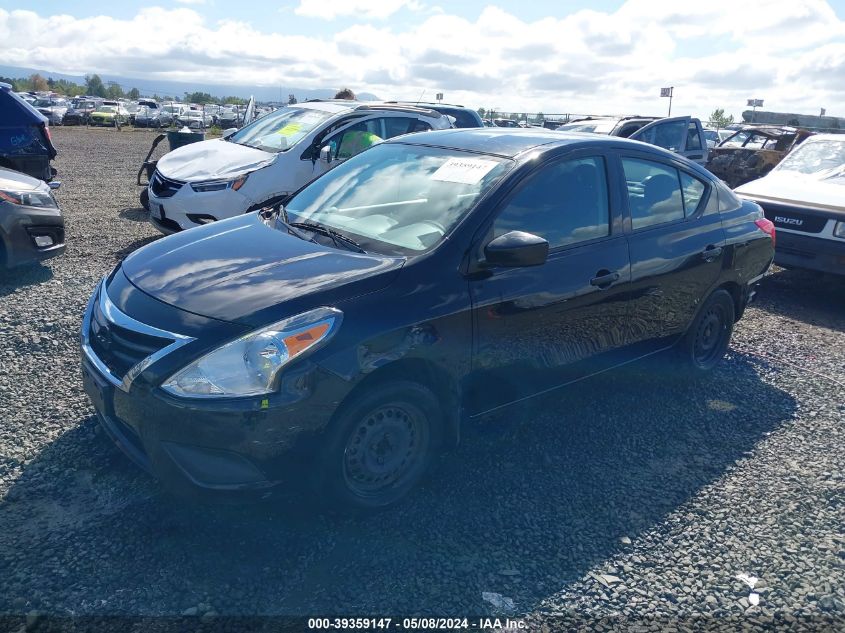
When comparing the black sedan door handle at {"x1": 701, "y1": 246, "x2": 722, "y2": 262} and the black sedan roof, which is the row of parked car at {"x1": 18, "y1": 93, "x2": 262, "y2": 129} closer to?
the black sedan roof

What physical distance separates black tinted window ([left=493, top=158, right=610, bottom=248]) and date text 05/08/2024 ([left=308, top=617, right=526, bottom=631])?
1827mm

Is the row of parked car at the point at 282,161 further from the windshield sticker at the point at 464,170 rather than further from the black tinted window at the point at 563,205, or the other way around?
the black tinted window at the point at 563,205

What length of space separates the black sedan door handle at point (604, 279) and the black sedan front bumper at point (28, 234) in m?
5.25

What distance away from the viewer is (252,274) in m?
3.25

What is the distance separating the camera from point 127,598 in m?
2.65

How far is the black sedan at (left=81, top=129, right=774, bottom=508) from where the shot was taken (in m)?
2.81

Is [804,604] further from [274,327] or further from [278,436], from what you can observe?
[274,327]

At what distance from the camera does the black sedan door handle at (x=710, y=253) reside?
467 centimetres

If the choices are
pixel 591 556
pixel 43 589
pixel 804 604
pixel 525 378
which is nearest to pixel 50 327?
pixel 43 589

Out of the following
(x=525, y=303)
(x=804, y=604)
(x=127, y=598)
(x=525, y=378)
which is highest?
(x=525, y=303)

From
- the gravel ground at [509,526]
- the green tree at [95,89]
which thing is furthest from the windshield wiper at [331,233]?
the green tree at [95,89]

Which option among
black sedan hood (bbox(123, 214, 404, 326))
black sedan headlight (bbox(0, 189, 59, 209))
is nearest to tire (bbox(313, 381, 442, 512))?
black sedan hood (bbox(123, 214, 404, 326))

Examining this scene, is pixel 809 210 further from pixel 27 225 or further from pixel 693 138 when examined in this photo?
pixel 27 225

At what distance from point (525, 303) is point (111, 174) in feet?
46.5
